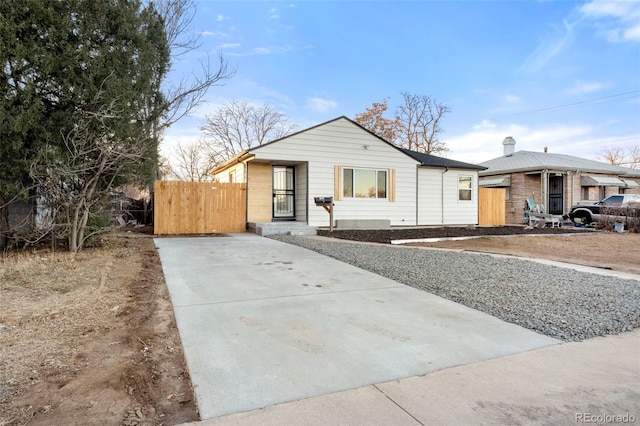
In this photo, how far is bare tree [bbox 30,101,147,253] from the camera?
271 inches

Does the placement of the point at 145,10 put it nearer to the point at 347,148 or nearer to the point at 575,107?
the point at 347,148

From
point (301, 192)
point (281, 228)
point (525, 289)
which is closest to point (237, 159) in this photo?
point (301, 192)

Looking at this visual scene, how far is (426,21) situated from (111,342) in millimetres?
12800

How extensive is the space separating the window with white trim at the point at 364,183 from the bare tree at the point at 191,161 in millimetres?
20706

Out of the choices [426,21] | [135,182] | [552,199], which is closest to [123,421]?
[135,182]

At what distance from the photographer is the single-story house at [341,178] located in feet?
43.8

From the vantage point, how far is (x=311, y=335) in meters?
3.29

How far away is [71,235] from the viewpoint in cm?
773

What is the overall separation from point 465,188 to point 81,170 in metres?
15.2

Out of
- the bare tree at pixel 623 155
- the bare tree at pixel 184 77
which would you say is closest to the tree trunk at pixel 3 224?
the bare tree at pixel 184 77

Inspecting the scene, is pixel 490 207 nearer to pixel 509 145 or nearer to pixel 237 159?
pixel 509 145

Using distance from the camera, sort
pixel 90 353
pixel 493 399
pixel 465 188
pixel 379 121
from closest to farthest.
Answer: pixel 493 399
pixel 90 353
pixel 465 188
pixel 379 121

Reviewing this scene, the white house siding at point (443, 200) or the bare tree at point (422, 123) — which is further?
the bare tree at point (422, 123)

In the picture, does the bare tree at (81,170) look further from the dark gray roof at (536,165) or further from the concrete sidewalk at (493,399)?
the dark gray roof at (536,165)
